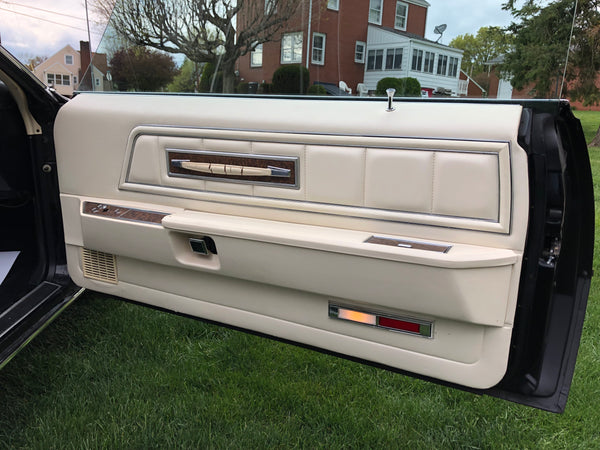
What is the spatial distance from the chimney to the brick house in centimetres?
84

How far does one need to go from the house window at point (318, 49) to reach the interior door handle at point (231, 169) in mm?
460

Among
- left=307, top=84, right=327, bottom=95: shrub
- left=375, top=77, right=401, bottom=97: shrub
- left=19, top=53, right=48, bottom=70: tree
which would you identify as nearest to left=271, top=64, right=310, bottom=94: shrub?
left=307, top=84, right=327, bottom=95: shrub

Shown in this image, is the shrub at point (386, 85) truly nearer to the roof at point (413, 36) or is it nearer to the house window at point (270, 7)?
the roof at point (413, 36)

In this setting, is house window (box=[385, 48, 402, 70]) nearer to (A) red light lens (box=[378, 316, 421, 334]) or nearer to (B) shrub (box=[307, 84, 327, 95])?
(B) shrub (box=[307, 84, 327, 95])

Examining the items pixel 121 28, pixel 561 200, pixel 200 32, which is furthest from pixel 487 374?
pixel 121 28

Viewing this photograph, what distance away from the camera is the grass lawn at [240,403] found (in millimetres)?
2068

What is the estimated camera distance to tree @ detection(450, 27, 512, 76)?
1.67 m

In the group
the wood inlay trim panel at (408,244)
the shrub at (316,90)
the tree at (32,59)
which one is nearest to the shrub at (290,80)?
the shrub at (316,90)

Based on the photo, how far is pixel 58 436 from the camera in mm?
2047

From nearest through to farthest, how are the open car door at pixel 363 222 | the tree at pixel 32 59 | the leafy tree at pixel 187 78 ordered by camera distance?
1. the open car door at pixel 363 222
2. the leafy tree at pixel 187 78
3. the tree at pixel 32 59

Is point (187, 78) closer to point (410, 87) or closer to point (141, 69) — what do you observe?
point (141, 69)

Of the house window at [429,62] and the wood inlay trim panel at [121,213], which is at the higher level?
the house window at [429,62]

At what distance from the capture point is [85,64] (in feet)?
7.14

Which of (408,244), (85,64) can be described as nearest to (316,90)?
(408,244)
